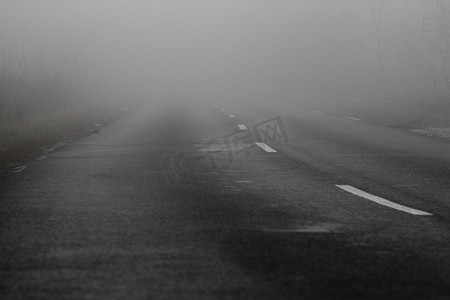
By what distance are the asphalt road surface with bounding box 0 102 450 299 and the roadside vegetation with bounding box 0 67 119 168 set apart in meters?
1.41

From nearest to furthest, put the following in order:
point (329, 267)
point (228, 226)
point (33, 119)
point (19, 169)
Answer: point (329, 267) → point (228, 226) → point (19, 169) → point (33, 119)

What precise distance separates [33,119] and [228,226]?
14528 millimetres

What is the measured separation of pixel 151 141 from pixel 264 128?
464 cm

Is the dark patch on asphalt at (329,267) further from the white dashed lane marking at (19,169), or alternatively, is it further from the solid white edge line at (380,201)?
the white dashed lane marking at (19,169)

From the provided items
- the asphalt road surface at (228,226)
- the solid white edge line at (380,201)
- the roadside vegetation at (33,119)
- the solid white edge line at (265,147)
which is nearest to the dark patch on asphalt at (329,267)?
the asphalt road surface at (228,226)

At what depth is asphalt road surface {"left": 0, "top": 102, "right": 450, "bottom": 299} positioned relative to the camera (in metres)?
3.93

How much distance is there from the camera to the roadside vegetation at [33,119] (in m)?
12.7

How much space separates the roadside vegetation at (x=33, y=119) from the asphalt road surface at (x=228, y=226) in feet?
4.63

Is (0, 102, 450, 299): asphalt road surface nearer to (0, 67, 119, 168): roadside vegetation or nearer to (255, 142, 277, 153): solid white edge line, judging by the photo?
(255, 142, 277, 153): solid white edge line

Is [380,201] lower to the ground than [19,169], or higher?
lower

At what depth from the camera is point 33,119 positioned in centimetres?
1911

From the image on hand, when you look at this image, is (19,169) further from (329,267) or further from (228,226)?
(329,267)

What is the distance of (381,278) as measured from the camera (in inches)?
158

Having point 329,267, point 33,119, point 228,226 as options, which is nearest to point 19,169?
point 228,226
